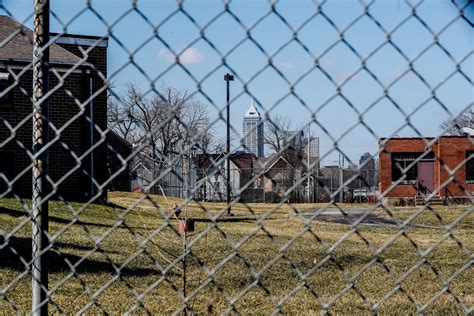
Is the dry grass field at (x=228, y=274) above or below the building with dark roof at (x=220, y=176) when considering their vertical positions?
below

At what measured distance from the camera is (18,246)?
9.46 metres

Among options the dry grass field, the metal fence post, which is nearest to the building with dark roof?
the dry grass field

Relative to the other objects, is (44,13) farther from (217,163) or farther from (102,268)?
(102,268)

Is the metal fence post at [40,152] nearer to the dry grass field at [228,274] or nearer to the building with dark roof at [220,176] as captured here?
the dry grass field at [228,274]

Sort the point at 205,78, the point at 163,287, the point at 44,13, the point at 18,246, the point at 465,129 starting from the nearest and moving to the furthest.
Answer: the point at 205,78
the point at 465,129
the point at 44,13
the point at 163,287
the point at 18,246

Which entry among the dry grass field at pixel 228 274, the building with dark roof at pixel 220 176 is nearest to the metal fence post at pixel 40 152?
the dry grass field at pixel 228 274

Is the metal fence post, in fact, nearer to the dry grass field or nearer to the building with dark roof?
the dry grass field

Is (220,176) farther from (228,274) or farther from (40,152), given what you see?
(228,274)

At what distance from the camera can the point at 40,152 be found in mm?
2299

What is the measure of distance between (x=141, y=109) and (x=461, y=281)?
19.1ft

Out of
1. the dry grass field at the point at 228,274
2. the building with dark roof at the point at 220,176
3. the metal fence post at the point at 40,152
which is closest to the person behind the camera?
the building with dark roof at the point at 220,176

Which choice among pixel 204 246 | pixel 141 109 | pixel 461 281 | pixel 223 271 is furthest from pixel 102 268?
pixel 141 109

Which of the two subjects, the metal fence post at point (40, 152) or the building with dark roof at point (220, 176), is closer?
the building with dark roof at point (220, 176)

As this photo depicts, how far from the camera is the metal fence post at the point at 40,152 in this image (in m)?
2.32
